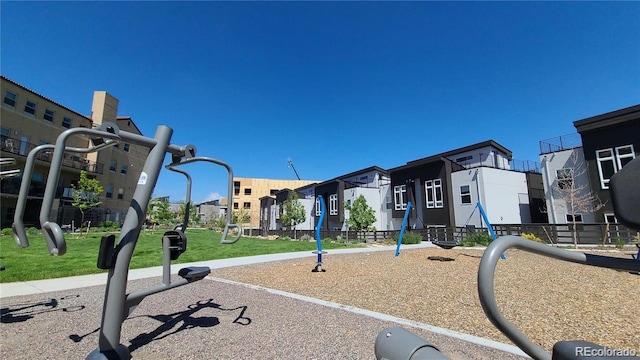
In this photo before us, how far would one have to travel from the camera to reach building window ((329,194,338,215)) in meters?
36.3

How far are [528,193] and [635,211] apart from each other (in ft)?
97.8

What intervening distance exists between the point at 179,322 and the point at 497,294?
6.21 meters

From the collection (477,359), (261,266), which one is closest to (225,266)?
(261,266)

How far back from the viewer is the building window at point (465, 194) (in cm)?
2391

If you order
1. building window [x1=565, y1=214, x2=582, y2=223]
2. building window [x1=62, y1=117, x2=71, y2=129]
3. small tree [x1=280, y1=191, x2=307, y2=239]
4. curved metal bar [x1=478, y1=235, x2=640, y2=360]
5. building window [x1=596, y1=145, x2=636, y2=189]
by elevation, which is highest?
building window [x1=62, y1=117, x2=71, y2=129]

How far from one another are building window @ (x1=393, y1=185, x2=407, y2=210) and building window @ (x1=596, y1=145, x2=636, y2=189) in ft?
47.5

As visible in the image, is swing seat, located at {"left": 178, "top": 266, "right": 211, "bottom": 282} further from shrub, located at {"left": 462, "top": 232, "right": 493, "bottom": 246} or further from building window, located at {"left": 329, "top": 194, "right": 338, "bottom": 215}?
building window, located at {"left": 329, "top": 194, "right": 338, "bottom": 215}

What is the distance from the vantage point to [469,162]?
2869 centimetres

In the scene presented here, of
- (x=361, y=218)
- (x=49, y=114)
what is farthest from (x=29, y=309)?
(x=49, y=114)

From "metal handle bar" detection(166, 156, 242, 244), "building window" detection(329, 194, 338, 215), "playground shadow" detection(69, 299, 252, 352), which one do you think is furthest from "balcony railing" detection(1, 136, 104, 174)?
"building window" detection(329, 194, 338, 215)

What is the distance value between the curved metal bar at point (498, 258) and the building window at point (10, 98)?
128ft

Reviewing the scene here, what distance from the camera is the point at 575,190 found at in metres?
18.8

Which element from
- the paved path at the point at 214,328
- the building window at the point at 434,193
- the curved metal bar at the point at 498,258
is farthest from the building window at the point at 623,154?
the curved metal bar at the point at 498,258

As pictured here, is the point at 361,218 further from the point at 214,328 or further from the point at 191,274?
the point at 191,274
